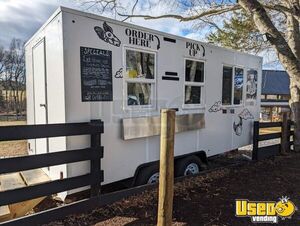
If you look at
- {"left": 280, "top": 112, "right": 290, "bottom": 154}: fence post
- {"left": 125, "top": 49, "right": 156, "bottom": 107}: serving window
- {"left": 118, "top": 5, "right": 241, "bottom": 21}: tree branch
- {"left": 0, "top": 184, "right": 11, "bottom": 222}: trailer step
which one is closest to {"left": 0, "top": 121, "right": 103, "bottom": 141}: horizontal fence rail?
{"left": 125, "top": 49, "right": 156, "bottom": 107}: serving window

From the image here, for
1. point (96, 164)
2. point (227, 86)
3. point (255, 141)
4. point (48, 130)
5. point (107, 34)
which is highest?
point (107, 34)

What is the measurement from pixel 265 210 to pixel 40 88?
3.85 meters

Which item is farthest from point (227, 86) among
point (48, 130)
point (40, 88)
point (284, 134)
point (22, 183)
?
point (22, 183)

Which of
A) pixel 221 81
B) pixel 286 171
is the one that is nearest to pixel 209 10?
pixel 221 81

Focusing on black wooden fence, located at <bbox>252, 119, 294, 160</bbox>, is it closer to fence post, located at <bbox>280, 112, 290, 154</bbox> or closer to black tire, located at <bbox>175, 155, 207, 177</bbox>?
fence post, located at <bbox>280, 112, 290, 154</bbox>

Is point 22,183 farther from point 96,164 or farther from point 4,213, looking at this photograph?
point 96,164

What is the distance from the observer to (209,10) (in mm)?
9797

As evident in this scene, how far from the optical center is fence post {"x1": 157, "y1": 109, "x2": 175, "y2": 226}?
2.38 metres

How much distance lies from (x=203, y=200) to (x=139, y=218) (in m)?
1.11

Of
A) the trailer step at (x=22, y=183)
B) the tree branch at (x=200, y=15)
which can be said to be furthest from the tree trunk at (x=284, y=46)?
the trailer step at (x=22, y=183)

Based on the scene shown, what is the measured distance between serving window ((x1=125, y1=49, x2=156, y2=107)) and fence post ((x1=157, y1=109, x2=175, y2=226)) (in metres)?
1.68

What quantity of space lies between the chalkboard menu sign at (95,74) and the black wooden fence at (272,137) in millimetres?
4382

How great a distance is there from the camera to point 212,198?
392 cm

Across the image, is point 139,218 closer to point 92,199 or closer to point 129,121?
point 92,199
